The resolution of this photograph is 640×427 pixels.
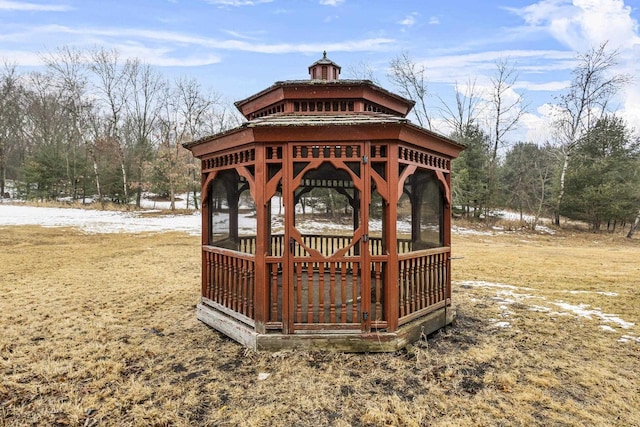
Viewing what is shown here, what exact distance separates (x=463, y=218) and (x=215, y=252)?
21.9m

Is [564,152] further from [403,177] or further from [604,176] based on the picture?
[403,177]

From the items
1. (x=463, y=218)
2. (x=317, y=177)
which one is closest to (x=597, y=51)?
(x=463, y=218)

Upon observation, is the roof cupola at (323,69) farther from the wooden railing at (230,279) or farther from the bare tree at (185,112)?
the bare tree at (185,112)

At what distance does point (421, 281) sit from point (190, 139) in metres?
25.9

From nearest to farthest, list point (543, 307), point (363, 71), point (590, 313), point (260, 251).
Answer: point (260, 251), point (590, 313), point (543, 307), point (363, 71)

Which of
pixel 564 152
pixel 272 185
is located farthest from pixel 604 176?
pixel 272 185

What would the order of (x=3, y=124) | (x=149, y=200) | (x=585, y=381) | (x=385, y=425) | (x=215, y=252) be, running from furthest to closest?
(x=149, y=200) < (x=3, y=124) < (x=215, y=252) < (x=585, y=381) < (x=385, y=425)

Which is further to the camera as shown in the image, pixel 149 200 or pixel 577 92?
pixel 149 200

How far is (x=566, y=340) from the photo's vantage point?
15.4 ft

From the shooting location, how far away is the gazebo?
4008 millimetres

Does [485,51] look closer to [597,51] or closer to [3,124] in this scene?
[597,51]

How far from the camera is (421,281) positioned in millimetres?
4695

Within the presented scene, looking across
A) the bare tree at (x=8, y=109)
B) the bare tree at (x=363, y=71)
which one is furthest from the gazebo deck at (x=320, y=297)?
the bare tree at (x=8, y=109)

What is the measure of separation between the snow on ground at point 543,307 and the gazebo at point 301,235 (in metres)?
1.69
